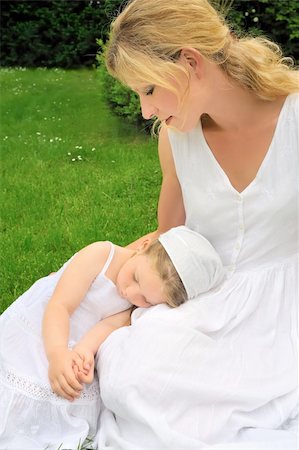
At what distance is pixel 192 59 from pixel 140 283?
2.48 ft

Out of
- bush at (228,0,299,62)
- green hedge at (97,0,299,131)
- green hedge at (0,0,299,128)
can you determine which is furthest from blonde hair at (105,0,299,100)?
green hedge at (0,0,299,128)

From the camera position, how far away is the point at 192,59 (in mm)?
2373

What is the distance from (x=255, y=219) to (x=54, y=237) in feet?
7.16

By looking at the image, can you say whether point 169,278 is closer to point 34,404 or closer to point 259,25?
point 34,404

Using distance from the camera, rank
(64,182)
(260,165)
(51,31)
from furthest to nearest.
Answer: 1. (51,31)
2. (64,182)
3. (260,165)

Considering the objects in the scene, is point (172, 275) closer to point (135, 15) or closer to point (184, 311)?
point (184, 311)

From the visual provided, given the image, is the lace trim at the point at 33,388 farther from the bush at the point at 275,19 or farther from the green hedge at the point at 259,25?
the bush at the point at 275,19

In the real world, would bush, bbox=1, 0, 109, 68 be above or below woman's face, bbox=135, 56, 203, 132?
below

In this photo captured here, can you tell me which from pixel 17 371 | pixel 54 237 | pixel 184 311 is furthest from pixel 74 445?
pixel 54 237

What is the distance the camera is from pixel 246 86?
8.14 ft

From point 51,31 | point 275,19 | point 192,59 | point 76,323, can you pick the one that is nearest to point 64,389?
point 76,323

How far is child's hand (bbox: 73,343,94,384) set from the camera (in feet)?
7.81

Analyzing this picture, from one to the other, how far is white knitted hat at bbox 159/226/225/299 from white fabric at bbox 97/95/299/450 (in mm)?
53

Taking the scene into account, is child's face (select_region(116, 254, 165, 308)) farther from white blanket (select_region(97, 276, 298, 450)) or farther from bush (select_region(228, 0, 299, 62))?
bush (select_region(228, 0, 299, 62))
